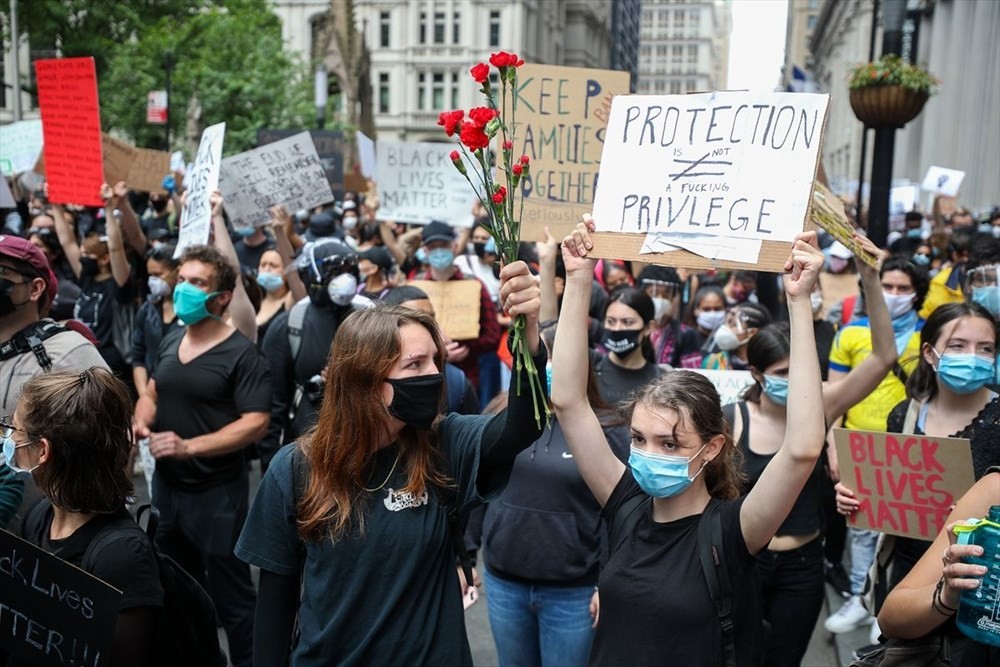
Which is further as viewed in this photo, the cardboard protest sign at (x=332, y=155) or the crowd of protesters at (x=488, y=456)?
the cardboard protest sign at (x=332, y=155)

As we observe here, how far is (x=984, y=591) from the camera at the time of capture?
2.33 metres

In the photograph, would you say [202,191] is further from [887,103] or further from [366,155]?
[887,103]

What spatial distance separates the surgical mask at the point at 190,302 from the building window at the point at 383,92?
68386 mm

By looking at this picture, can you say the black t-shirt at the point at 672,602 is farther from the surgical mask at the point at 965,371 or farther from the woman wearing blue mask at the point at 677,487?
the surgical mask at the point at 965,371

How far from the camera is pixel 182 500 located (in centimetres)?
480

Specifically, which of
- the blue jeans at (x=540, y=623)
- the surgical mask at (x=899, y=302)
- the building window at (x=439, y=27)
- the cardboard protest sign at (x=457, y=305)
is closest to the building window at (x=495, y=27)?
the building window at (x=439, y=27)

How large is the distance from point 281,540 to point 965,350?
2.64 meters

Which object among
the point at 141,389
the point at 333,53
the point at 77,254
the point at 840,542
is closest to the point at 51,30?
the point at 333,53

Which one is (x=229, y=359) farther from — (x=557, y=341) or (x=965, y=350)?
(x=965, y=350)

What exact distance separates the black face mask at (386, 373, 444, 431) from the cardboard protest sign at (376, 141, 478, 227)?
21.1 feet

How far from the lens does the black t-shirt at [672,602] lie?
2.67 m

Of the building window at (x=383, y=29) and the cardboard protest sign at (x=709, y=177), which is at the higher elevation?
the building window at (x=383, y=29)

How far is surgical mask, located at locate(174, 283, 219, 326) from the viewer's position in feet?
15.7

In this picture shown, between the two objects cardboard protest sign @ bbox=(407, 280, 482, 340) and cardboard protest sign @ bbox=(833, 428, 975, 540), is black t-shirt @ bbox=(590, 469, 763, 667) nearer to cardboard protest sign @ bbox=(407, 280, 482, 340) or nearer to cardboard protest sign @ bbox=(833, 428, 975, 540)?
cardboard protest sign @ bbox=(833, 428, 975, 540)
